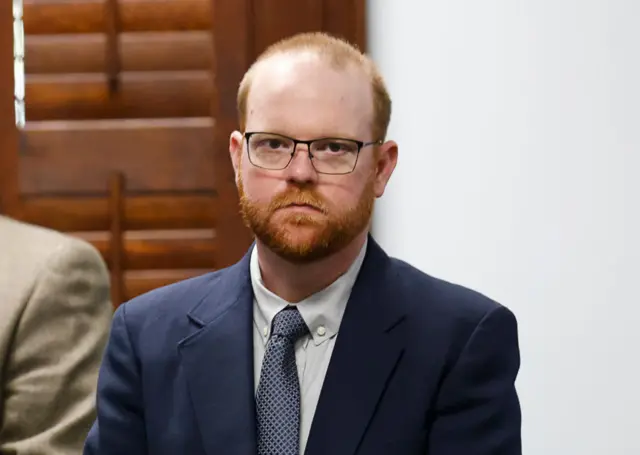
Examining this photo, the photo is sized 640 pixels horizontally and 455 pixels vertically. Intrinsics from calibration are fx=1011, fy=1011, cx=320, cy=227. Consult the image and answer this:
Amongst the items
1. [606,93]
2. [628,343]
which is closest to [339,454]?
[628,343]

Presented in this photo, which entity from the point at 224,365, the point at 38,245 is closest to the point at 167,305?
the point at 224,365

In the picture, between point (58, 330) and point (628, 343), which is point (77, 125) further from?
point (628, 343)

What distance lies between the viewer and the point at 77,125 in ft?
5.91

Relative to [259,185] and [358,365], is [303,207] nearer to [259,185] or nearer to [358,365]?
[259,185]

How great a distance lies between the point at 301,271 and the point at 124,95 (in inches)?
36.0

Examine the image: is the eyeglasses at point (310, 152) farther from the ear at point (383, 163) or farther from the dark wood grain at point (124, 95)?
the dark wood grain at point (124, 95)

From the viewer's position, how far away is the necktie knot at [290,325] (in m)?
0.99

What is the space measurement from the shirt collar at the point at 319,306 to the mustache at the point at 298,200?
0.12m

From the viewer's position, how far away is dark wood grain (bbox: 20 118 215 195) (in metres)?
1.79

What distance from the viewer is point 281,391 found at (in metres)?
0.97

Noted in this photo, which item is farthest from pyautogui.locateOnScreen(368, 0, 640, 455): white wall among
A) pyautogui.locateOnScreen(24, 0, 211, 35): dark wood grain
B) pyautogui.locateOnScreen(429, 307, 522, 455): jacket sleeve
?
pyautogui.locateOnScreen(429, 307, 522, 455): jacket sleeve

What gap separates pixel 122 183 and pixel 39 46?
285mm

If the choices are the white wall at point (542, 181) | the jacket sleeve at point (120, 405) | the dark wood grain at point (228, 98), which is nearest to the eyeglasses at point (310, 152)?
the jacket sleeve at point (120, 405)

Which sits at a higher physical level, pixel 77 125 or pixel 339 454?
pixel 77 125
